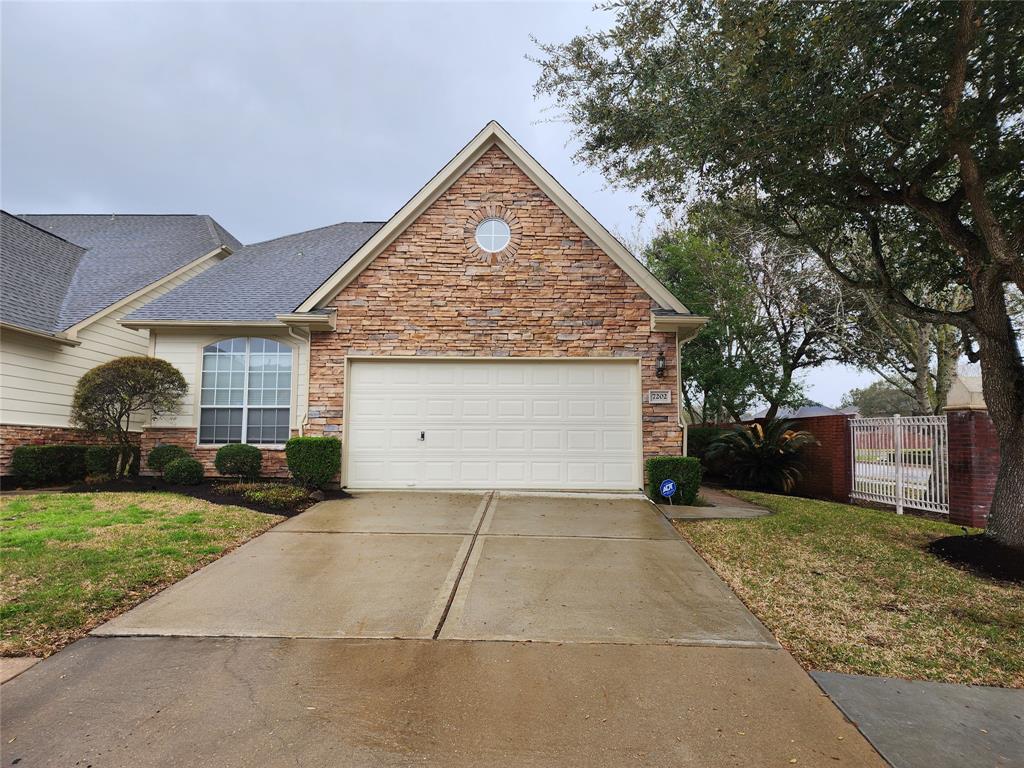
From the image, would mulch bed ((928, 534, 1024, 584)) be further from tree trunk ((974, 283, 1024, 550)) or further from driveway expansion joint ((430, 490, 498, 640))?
driveway expansion joint ((430, 490, 498, 640))

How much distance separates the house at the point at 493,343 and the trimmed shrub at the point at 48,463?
16.6ft

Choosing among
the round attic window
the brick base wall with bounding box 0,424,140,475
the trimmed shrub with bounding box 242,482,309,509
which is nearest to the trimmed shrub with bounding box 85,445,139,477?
the brick base wall with bounding box 0,424,140,475

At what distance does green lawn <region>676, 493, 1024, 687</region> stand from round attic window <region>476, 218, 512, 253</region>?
18.8 feet

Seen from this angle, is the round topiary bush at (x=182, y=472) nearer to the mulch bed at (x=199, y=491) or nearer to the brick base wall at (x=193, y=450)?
the mulch bed at (x=199, y=491)

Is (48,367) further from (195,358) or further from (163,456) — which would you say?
(163,456)

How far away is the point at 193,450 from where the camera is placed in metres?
10.8

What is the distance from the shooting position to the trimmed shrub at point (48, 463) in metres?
10.2

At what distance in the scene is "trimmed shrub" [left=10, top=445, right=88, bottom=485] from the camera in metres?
10.2

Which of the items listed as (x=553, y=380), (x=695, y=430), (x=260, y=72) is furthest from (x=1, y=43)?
(x=695, y=430)

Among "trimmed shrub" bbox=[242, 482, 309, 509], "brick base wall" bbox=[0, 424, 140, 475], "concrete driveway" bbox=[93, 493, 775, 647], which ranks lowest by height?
"concrete driveway" bbox=[93, 493, 775, 647]

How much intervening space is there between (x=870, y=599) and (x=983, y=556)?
2271 millimetres


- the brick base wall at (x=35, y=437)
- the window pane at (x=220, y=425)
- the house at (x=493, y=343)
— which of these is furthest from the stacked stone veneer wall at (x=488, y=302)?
the brick base wall at (x=35, y=437)

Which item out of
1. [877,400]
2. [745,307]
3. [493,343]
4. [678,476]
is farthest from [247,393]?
[877,400]

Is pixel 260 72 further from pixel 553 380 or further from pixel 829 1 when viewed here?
pixel 829 1
